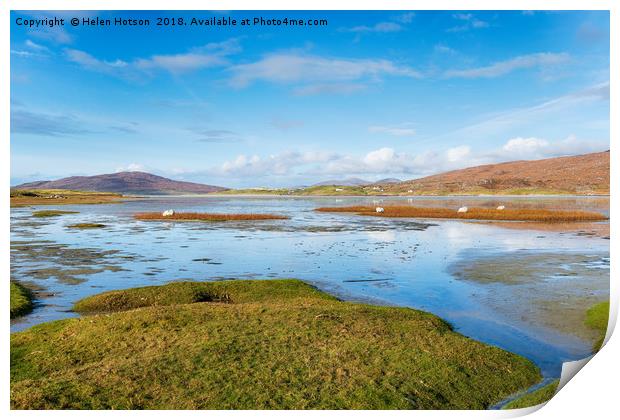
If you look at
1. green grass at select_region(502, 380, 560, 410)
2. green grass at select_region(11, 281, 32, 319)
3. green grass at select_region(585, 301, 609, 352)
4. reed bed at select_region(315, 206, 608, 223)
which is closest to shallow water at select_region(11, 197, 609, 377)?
green grass at select_region(585, 301, 609, 352)

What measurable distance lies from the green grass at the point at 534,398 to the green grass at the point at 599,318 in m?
4.93

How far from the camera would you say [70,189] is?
14362 centimetres

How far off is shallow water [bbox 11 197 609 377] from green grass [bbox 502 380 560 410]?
5.85ft

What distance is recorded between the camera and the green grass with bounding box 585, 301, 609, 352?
1426 centimetres

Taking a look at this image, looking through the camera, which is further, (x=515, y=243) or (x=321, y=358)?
(x=515, y=243)

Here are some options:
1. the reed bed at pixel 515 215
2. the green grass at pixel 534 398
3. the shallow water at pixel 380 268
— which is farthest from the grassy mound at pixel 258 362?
the reed bed at pixel 515 215

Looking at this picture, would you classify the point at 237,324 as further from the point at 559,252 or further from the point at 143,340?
the point at 559,252

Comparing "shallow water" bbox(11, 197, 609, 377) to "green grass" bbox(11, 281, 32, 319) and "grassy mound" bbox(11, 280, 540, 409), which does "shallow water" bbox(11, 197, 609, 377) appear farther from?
"grassy mound" bbox(11, 280, 540, 409)

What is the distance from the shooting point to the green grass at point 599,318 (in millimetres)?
14259

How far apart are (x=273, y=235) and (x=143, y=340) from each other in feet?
107

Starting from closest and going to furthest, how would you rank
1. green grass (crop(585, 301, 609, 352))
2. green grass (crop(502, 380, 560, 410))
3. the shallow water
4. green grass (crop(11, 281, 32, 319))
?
green grass (crop(502, 380, 560, 410)), green grass (crop(585, 301, 609, 352)), the shallow water, green grass (crop(11, 281, 32, 319))

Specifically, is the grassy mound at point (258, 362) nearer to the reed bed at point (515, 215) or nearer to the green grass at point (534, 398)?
the green grass at point (534, 398)

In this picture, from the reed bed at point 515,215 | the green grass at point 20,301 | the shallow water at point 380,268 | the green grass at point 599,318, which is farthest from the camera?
the reed bed at point 515,215
